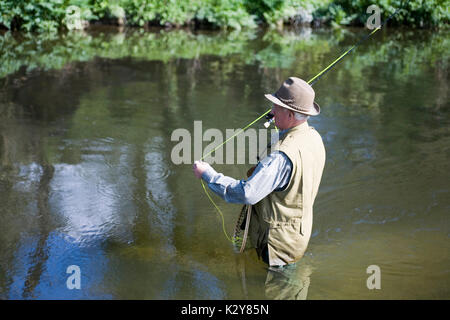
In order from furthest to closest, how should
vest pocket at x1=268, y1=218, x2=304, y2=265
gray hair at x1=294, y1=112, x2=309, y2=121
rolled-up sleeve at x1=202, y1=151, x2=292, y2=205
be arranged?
vest pocket at x1=268, y1=218, x2=304, y2=265
gray hair at x1=294, y1=112, x2=309, y2=121
rolled-up sleeve at x1=202, y1=151, x2=292, y2=205

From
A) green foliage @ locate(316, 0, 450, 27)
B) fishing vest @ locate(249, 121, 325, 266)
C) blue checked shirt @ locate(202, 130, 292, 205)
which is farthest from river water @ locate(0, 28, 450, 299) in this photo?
green foliage @ locate(316, 0, 450, 27)

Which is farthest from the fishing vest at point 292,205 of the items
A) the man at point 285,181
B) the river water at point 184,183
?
the river water at point 184,183

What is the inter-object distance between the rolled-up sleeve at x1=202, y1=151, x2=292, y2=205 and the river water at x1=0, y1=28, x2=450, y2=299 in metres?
0.83

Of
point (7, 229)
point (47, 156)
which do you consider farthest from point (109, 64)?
point (7, 229)

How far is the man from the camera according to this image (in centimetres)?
379

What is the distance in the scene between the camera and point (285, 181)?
12.7 feet

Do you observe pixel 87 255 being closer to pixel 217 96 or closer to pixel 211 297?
pixel 211 297

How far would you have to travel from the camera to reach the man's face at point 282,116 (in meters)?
3.90

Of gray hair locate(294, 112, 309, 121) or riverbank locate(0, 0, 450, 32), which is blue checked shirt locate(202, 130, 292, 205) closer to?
gray hair locate(294, 112, 309, 121)

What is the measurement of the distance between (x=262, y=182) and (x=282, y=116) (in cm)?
53

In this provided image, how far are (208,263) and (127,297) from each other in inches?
32.1

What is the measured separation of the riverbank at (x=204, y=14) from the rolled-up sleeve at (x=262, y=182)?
14.4 m

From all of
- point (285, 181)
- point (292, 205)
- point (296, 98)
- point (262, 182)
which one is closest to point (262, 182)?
point (262, 182)

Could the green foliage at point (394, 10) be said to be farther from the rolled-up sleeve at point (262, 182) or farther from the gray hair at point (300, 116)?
the rolled-up sleeve at point (262, 182)
